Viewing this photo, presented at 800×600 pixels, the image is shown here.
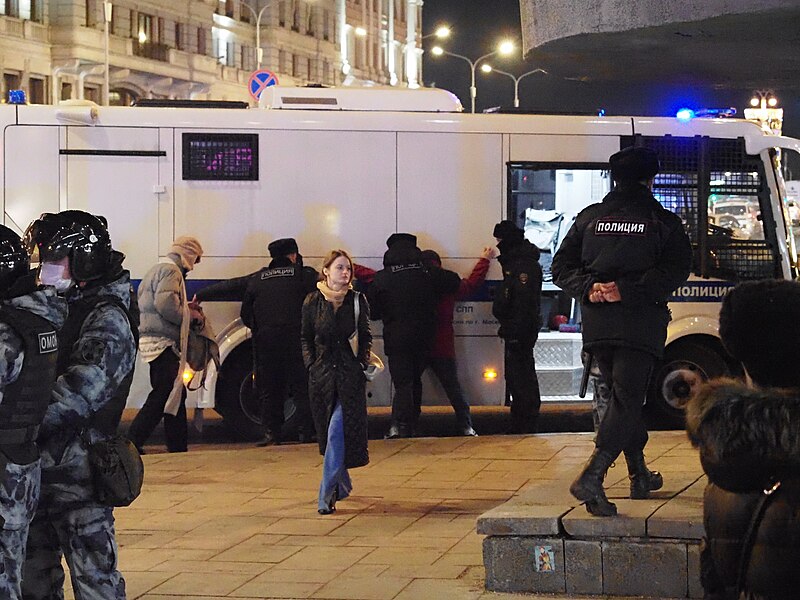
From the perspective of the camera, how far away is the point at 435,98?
12883 mm

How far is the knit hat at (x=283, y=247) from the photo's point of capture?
39.1ft

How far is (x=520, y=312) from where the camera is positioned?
12.2m

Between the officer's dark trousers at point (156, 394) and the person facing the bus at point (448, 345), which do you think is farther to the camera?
the person facing the bus at point (448, 345)

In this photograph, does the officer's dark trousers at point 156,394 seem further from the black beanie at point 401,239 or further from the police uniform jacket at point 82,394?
the police uniform jacket at point 82,394

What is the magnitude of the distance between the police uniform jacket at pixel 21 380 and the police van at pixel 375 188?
7.60 m

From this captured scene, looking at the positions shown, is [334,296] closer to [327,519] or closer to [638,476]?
[327,519]

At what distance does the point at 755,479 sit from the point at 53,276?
9.71 ft

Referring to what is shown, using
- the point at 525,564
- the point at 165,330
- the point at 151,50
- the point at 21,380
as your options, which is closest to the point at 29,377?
the point at 21,380

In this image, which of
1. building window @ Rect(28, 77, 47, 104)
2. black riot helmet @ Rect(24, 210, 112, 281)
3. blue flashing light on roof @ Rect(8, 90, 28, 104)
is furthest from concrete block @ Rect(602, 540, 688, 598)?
building window @ Rect(28, 77, 47, 104)

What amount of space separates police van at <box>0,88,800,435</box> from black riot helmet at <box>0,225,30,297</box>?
756cm

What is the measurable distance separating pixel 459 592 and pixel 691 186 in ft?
22.2

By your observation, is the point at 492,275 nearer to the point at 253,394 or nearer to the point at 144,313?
the point at 253,394

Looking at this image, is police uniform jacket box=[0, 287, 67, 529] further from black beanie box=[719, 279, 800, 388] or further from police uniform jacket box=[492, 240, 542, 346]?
police uniform jacket box=[492, 240, 542, 346]

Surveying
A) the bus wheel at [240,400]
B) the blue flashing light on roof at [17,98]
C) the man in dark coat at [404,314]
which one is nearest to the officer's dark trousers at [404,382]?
the man in dark coat at [404,314]
